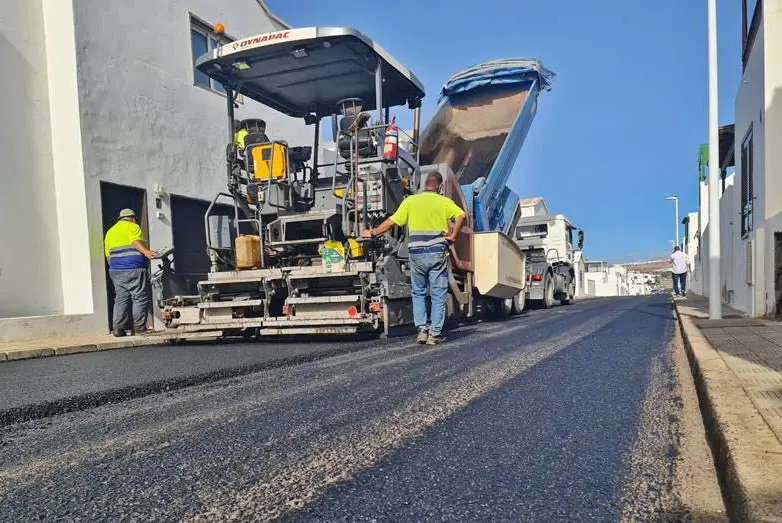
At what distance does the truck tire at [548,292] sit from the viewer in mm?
13323

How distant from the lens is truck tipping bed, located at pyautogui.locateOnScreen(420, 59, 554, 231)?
30.6 ft

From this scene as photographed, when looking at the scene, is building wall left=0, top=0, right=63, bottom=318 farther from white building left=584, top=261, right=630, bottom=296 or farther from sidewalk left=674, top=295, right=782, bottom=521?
white building left=584, top=261, right=630, bottom=296

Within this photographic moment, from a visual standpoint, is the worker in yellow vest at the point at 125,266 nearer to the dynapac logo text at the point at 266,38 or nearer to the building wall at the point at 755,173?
the dynapac logo text at the point at 266,38

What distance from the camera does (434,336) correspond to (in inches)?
209

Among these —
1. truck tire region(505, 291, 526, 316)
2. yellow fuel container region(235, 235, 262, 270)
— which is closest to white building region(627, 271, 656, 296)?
truck tire region(505, 291, 526, 316)

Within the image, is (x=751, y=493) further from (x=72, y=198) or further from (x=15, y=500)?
(x=72, y=198)

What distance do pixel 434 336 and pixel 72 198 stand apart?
572 cm

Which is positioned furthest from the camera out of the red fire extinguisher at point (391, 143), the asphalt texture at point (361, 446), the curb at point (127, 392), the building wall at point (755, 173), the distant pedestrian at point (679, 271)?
the distant pedestrian at point (679, 271)

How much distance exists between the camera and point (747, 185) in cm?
816

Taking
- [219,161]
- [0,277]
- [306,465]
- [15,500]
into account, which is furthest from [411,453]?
[219,161]

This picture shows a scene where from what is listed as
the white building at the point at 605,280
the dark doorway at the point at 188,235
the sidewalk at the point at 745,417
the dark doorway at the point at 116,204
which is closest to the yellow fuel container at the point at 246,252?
the dark doorway at the point at 116,204

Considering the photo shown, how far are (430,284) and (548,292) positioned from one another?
8.89 m

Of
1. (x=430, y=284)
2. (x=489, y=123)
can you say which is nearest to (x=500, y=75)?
(x=489, y=123)

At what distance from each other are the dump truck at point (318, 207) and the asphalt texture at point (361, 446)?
1.67 meters
